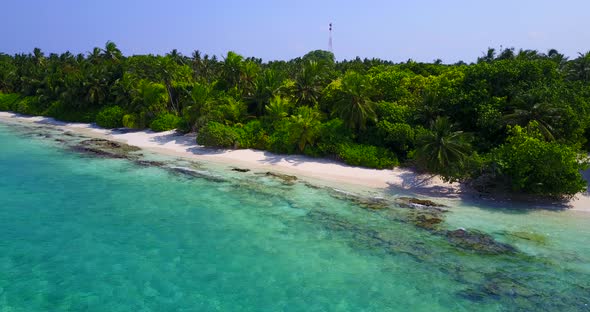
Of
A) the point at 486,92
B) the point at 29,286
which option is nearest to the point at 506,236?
the point at 486,92

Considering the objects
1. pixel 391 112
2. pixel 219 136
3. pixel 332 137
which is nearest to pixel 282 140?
pixel 332 137

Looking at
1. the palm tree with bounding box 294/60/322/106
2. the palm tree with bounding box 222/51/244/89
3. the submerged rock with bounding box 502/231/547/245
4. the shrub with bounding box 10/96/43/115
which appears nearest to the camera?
the submerged rock with bounding box 502/231/547/245

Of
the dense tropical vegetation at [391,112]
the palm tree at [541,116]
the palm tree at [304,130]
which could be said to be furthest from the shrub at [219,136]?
the palm tree at [541,116]

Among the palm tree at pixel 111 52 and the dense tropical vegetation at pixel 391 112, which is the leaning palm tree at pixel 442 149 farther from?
the palm tree at pixel 111 52

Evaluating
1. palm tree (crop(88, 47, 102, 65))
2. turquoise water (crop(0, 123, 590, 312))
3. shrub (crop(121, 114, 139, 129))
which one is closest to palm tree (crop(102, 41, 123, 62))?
palm tree (crop(88, 47, 102, 65))

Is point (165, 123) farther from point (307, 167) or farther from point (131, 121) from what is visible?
point (307, 167)

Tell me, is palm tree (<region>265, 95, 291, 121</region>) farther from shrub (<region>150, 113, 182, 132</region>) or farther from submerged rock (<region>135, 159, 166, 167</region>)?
shrub (<region>150, 113, 182, 132</region>)
